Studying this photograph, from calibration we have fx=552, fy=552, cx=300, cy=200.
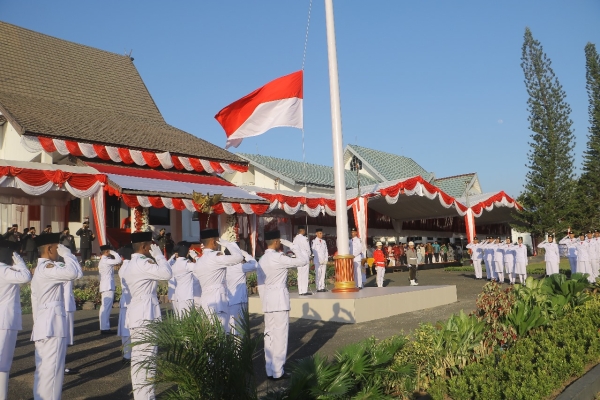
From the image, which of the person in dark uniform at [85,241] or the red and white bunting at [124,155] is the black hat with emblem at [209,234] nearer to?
the person in dark uniform at [85,241]

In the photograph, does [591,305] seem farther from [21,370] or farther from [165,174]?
[165,174]

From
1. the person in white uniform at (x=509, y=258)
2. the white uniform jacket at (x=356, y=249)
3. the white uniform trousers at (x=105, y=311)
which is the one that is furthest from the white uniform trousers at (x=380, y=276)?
the white uniform trousers at (x=105, y=311)

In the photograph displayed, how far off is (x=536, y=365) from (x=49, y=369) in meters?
5.10

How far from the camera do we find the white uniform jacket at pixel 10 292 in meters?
6.13

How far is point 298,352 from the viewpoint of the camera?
8.50 metres

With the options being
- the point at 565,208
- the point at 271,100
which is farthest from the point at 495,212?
the point at 271,100

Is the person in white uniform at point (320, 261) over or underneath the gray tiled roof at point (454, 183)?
underneath

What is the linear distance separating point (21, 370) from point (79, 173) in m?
10.2

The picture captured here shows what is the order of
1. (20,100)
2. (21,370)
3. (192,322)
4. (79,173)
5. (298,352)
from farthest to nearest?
(20,100), (79,173), (298,352), (21,370), (192,322)

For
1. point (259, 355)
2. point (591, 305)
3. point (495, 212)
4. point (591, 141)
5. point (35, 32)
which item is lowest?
point (259, 355)

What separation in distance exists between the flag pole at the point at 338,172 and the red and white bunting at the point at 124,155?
10.4m

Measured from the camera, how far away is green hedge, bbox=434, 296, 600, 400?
196 inches

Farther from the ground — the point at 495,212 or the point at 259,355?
the point at 495,212

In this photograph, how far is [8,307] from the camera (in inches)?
245
